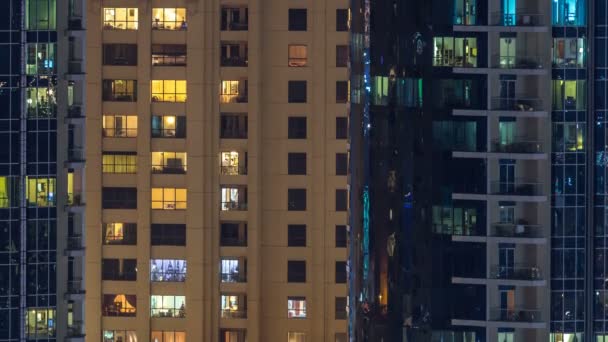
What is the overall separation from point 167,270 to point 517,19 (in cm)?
3148

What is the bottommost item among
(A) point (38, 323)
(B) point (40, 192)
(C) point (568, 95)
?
(A) point (38, 323)

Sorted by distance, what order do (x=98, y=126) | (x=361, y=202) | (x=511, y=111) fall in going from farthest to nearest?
(x=98, y=126)
(x=361, y=202)
(x=511, y=111)

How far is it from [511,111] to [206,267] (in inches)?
1188

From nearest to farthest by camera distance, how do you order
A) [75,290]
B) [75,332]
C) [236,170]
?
1. [75,290]
2. [75,332]
3. [236,170]

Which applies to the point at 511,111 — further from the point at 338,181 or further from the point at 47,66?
the point at 338,181

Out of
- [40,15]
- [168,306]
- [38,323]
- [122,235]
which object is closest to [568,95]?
[40,15]

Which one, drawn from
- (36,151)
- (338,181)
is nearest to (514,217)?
(36,151)

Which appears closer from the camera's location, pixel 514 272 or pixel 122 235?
pixel 514 272

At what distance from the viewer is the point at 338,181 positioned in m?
130

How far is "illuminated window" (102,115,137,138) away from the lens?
130000 mm

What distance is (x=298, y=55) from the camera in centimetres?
13050

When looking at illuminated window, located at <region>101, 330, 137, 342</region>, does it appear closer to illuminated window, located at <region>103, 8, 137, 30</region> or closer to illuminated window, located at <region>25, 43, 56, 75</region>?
illuminated window, located at <region>103, 8, 137, 30</region>

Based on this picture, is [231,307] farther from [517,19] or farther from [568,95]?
[568,95]

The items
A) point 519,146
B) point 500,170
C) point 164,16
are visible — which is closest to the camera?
point 519,146
